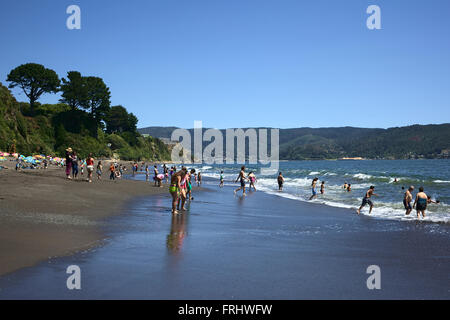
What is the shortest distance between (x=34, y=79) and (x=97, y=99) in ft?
57.0

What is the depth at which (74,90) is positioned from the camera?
83.4m

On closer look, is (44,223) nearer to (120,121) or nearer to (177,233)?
(177,233)

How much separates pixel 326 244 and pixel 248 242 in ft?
6.73

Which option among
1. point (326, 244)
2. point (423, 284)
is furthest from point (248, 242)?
point (423, 284)

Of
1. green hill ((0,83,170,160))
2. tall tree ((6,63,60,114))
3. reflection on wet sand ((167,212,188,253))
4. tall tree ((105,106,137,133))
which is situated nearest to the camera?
reflection on wet sand ((167,212,188,253))

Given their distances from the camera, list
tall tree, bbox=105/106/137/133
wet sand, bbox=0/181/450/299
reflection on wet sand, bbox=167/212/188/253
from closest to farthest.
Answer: wet sand, bbox=0/181/450/299 < reflection on wet sand, bbox=167/212/188/253 < tall tree, bbox=105/106/137/133

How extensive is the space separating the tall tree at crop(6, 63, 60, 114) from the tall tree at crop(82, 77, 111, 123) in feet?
35.4

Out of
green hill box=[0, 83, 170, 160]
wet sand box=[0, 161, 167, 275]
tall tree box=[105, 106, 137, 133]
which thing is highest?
tall tree box=[105, 106, 137, 133]

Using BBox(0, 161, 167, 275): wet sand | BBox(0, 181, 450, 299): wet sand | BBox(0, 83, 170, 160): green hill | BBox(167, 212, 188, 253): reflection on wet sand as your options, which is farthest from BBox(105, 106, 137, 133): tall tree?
BBox(0, 181, 450, 299): wet sand

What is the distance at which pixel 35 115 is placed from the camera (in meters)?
74.6

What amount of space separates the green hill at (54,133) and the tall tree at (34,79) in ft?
13.7

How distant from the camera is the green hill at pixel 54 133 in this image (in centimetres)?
4894

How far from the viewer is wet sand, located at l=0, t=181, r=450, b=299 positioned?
5141mm

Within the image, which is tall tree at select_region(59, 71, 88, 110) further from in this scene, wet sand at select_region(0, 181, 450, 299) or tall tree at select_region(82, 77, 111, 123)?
wet sand at select_region(0, 181, 450, 299)
